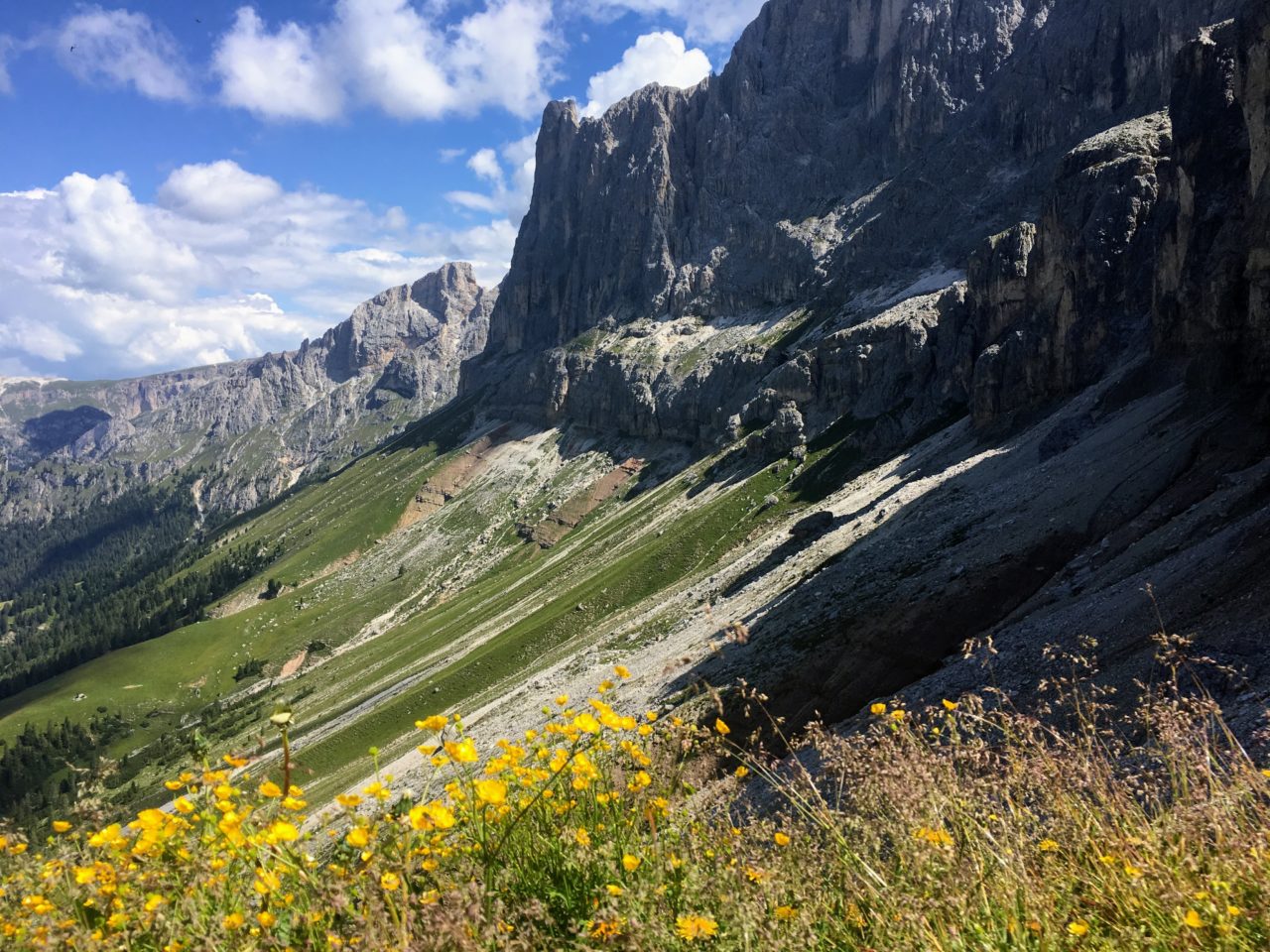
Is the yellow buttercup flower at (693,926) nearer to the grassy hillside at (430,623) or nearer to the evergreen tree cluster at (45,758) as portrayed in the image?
the grassy hillside at (430,623)

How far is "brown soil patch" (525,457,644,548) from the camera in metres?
168

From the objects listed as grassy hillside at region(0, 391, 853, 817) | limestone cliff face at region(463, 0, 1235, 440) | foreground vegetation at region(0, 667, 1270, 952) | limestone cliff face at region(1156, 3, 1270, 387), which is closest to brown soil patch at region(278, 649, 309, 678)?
grassy hillside at region(0, 391, 853, 817)

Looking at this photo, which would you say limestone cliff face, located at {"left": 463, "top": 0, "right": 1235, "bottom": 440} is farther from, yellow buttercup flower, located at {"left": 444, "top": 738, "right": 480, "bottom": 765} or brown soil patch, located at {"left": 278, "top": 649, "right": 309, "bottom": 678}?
brown soil patch, located at {"left": 278, "top": 649, "right": 309, "bottom": 678}

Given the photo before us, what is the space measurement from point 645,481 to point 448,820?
16890 cm

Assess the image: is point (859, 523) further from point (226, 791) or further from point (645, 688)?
point (226, 791)

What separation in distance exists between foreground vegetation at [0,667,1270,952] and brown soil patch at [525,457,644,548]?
15965 cm

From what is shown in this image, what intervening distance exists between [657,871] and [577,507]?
6675 inches

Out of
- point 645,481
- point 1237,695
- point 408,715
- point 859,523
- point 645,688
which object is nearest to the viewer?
point 1237,695

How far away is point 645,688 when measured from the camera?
4284cm

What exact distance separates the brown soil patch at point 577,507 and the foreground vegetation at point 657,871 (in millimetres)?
159647

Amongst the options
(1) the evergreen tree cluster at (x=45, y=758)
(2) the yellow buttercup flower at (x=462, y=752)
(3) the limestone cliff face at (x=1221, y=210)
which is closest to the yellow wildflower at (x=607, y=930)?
(2) the yellow buttercup flower at (x=462, y=752)

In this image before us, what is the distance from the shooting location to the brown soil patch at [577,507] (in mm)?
168125

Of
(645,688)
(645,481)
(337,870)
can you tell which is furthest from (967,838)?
(645,481)

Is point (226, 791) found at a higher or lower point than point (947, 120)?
lower
